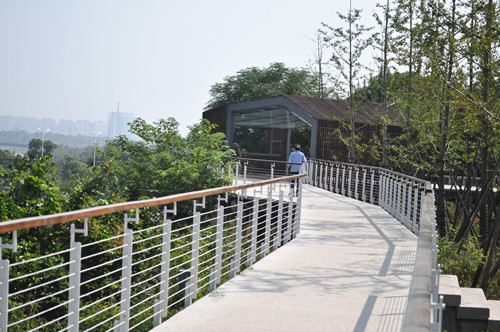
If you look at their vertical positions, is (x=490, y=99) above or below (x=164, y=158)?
above

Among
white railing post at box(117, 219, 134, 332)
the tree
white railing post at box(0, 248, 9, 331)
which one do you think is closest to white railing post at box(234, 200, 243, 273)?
white railing post at box(117, 219, 134, 332)

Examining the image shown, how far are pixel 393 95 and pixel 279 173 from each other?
469 inches

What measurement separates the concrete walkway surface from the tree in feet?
156

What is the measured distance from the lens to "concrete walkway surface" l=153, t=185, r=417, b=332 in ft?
18.7

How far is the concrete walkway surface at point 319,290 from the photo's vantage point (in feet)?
18.7

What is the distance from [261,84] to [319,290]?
5344 centimetres

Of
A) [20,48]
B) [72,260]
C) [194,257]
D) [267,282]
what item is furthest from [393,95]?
[20,48]

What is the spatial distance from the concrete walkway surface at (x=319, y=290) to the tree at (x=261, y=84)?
47.4 metres

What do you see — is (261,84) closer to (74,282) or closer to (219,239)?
(219,239)

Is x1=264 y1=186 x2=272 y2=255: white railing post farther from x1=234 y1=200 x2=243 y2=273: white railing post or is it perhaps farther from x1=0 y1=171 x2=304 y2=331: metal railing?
x1=234 y1=200 x2=243 y2=273: white railing post

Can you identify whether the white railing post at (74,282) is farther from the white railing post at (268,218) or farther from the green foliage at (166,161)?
the green foliage at (166,161)

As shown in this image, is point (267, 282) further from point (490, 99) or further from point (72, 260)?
point (490, 99)

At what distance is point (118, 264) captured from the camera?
40.9 ft

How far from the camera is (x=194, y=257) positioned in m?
6.23
